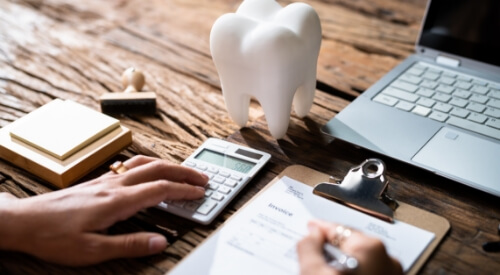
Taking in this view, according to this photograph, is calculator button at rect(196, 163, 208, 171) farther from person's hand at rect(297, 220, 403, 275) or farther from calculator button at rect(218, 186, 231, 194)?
person's hand at rect(297, 220, 403, 275)

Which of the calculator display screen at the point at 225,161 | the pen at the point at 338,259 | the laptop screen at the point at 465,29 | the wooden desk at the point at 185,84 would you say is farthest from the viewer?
the laptop screen at the point at 465,29

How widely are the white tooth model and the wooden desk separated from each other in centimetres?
9

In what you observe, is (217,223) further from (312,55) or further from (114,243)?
(312,55)

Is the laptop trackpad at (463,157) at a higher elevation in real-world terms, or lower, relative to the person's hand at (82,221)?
higher

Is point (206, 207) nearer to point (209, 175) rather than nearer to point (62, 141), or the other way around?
point (209, 175)

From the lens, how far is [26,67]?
1104mm

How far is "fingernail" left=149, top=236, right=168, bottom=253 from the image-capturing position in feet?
2.06

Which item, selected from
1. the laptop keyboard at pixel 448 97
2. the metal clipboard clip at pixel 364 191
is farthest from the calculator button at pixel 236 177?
the laptop keyboard at pixel 448 97

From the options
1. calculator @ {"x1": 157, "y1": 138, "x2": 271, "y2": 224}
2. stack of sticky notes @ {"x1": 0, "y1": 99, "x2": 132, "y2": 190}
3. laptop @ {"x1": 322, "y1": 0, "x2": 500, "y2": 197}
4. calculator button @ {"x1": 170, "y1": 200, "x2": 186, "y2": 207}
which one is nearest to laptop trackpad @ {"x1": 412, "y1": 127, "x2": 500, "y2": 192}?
laptop @ {"x1": 322, "y1": 0, "x2": 500, "y2": 197}

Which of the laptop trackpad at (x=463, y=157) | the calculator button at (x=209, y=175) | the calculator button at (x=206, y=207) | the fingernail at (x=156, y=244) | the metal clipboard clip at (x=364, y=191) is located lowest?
the fingernail at (x=156, y=244)

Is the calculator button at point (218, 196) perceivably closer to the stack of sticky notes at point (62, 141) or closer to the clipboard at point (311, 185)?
the clipboard at point (311, 185)

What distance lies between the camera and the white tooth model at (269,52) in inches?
29.7

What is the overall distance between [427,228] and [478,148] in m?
0.20

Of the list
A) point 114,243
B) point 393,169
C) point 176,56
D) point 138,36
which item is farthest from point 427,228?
point 138,36
